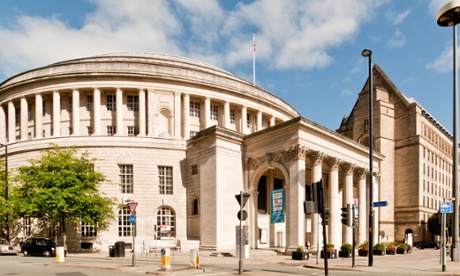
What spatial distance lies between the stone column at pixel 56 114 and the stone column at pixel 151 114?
1061 centimetres

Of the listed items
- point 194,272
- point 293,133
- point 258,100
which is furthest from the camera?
point 258,100

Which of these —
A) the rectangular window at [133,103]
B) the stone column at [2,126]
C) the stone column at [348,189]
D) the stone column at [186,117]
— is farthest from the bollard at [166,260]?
the stone column at [2,126]

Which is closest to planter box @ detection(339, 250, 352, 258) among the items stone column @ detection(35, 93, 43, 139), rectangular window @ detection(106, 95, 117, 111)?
rectangular window @ detection(106, 95, 117, 111)

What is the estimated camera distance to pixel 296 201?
3391 centimetres

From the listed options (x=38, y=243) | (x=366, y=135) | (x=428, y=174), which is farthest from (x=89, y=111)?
(x=428, y=174)

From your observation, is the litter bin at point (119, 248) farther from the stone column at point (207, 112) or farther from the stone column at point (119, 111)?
the stone column at point (207, 112)

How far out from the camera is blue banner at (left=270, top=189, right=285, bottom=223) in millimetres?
34594

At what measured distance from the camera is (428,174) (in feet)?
210

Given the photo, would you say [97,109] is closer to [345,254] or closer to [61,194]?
[61,194]

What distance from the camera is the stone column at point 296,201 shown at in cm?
3331

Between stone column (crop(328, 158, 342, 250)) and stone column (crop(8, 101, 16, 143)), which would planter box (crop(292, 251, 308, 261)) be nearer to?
stone column (crop(328, 158, 342, 250))

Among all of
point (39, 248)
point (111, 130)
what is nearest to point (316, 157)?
point (111, 130)

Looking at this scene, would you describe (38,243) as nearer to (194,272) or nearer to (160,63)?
(194,272)

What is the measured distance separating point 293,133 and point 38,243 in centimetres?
2358
